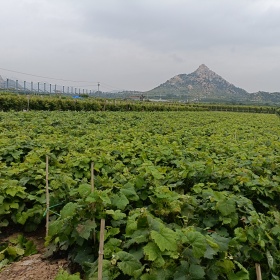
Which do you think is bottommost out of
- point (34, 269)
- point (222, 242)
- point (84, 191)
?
point (34, 269)

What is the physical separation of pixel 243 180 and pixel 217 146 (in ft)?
10.6

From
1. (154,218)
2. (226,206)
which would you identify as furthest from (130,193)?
(226,206)

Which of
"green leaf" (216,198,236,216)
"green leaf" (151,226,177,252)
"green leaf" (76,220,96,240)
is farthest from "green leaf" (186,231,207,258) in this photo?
"green leaf" (76,220,96,240)

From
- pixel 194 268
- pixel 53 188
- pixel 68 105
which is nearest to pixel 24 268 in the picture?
pixel 53 188

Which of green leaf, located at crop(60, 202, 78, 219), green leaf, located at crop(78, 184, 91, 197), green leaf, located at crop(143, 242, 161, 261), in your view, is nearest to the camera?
green leaf, located at crop(143, 242, 161, 261)

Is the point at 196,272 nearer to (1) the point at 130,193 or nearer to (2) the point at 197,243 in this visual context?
(2) the point at 197,243

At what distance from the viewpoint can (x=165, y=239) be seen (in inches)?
86.8

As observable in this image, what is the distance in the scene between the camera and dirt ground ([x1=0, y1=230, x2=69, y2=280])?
2.82 m

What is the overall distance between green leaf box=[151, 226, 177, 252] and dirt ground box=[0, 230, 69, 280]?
1.14 meters

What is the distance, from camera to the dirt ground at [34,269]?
9.25 ft

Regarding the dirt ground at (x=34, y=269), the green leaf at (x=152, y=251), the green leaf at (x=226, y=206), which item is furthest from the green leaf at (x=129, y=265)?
the green leaf at (x=226, y=206)

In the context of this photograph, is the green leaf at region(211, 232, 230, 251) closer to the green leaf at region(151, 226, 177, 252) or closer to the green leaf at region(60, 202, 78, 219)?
the green leaf at region(151, 226, 177, 252)

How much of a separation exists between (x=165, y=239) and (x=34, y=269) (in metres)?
1.57

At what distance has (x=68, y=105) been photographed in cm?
3069
